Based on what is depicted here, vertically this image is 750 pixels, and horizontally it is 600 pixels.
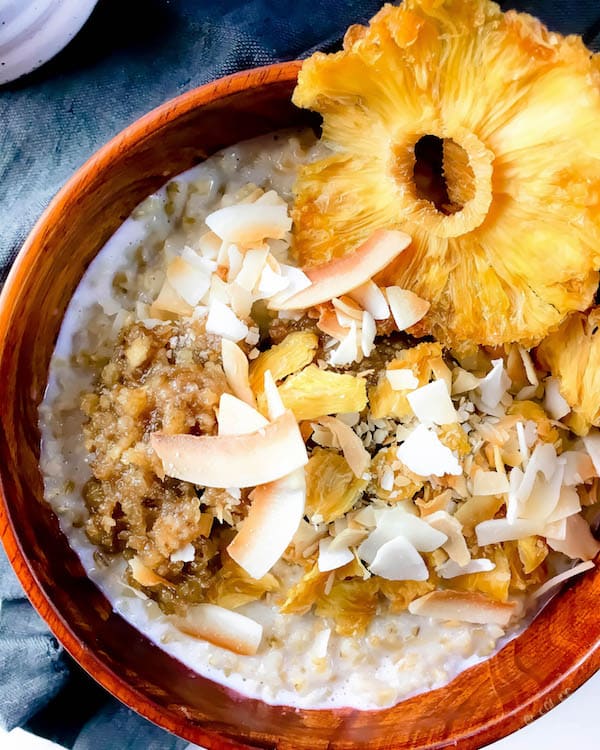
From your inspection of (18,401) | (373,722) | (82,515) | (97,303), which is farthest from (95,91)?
(373,722)

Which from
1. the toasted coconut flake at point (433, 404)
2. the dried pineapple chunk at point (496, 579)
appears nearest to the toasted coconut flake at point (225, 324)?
the toasted coconut flake at point (433, 404)

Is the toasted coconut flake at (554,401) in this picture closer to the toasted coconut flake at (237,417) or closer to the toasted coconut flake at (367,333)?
the toasted coconut flake at (367,333)

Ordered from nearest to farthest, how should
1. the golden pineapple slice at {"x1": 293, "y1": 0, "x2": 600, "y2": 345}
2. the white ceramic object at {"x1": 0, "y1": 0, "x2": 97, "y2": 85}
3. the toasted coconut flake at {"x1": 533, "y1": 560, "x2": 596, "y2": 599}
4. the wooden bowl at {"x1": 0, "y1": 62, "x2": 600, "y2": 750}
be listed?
the golden pineapple slice at {"x1": 293, "y1": 0, "x2": 600, "y2": 345} → the wooden bowl at {"x1": 0, "y1": 62, "x2": 600, "y2": 750} → the toasted coconut flake at {"x1": 533, "y1": 560, "x2": 596, "y2": 599} → the white ceramic object at {"x1": 0, "y1": 0, "x2": 97, "y2": 85}

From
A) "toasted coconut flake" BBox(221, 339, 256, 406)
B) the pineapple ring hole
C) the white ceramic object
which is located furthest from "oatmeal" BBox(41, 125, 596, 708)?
the white ceramic object

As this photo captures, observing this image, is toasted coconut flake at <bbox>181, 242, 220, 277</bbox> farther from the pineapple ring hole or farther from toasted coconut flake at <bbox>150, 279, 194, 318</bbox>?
the pineapple ring hole

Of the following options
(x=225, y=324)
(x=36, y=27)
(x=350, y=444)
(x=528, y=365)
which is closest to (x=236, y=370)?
(x=225, y=324)

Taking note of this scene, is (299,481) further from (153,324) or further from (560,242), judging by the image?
(560,242)
